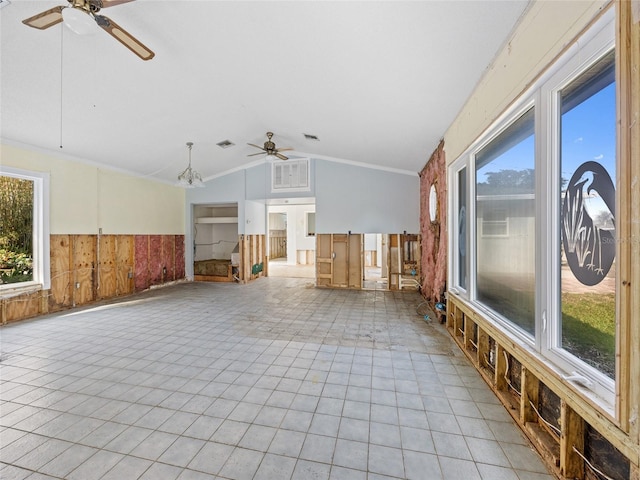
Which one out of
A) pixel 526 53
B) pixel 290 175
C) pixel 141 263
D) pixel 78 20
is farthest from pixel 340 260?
pixel 78 20

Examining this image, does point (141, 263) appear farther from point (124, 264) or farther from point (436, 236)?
point (436, 236)

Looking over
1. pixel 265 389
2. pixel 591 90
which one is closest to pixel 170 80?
pixel 265 389

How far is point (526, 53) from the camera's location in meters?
1.90

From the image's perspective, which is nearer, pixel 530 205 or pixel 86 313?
pixel 530 205

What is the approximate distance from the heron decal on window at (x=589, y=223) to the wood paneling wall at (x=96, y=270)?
692 cm

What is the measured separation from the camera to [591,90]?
4.82ft

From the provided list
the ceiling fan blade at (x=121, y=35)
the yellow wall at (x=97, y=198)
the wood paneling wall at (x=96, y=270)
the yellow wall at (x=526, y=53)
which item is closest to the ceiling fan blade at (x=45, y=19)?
the ceiling fan blade at (x=121, y=35)

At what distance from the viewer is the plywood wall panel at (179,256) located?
8.10m

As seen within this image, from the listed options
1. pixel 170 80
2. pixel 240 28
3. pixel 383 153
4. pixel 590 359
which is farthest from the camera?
pixel 383 153

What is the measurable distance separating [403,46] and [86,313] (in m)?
6.43

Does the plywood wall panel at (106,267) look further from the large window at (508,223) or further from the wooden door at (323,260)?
the large window at (508,223)

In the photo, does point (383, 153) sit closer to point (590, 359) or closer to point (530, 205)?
point (530, 205)

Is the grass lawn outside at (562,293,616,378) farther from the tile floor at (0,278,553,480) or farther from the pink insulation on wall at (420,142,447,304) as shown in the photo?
the pink insulation on wall at (420,142,447,304)

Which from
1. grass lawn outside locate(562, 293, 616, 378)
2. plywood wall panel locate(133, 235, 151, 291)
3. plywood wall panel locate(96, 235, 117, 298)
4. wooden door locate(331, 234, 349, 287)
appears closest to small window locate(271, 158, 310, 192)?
wooden door locate(331, 234, 349, 287)
